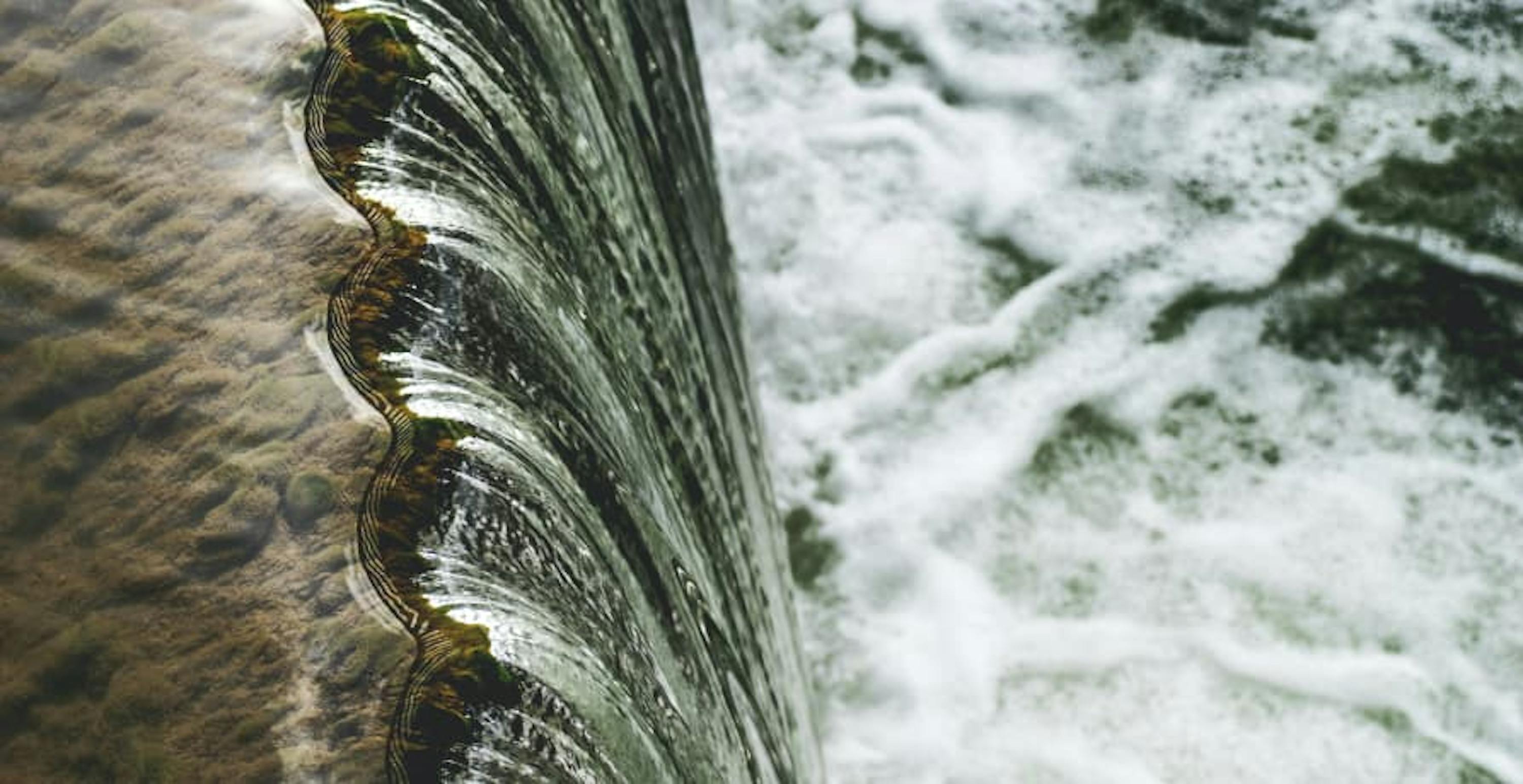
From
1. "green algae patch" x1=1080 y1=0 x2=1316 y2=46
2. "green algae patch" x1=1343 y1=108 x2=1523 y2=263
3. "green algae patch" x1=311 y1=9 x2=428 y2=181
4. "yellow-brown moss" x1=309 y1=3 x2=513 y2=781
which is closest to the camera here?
"yellow-brown moss" x1=309 y1=3 x2=513 y2=781

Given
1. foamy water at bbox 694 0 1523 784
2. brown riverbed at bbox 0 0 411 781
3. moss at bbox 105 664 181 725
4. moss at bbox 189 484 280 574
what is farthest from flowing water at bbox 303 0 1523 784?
moss at bbox 105 664 181 725

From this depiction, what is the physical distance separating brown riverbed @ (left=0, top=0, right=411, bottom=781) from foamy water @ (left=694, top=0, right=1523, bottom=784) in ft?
4.80

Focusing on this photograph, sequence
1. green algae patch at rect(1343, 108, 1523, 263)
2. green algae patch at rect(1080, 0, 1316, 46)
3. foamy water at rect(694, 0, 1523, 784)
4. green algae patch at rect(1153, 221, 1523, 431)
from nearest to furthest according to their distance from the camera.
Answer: foamy water at rect(694, 0, 1523, 784) < green algae patch at rect(1153, 221, 1523, 431) < green algae patch at rect(1343, 108, 1523, 263) < green algae patch at rect(1080, 0, 1316, 46)

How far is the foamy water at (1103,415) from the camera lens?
2.16 metres

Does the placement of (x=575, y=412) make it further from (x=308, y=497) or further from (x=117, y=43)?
(x=117, y=43)

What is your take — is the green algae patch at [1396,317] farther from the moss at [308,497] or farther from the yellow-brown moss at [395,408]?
the moss at [308,497]

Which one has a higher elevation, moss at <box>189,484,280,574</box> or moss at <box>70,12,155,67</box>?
moss at <box>70,12,155,67</box>

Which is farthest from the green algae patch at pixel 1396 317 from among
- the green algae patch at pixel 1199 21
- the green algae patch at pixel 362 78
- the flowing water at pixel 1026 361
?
the green algae patch at pixel 362 78

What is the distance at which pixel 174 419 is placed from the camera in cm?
98

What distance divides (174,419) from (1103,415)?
185 cm

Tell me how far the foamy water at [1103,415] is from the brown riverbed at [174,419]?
146cm

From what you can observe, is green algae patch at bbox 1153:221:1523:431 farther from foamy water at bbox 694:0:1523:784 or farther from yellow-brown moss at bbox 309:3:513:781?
yellow-brown moss at bbox 309:3:513:781

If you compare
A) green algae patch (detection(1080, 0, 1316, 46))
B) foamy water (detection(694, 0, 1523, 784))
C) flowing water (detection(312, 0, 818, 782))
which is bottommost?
foamy water (detection(694, 0, 1523, 784))

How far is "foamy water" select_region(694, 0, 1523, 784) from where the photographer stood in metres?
2.16
